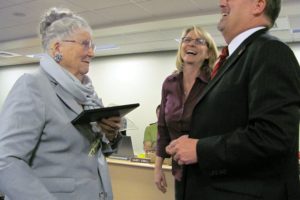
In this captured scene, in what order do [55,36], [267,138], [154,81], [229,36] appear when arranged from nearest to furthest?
1. [267,138]
2. [229,36]
3. [55,36]
4. [154,81]

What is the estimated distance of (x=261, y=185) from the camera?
3.09 feet

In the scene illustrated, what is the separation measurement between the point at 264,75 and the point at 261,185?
0.34 meters

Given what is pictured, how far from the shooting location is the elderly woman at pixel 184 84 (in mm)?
1951

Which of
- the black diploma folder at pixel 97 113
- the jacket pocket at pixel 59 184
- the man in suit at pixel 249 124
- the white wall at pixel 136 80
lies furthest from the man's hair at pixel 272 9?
the white wall at pixel 136 80

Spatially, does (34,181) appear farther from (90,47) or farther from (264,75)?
(264,75)

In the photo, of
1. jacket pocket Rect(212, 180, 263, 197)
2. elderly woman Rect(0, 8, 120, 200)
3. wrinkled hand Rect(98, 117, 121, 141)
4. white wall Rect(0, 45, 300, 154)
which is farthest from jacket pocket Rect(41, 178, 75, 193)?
white wall Rect(0, 45, 300, 154)

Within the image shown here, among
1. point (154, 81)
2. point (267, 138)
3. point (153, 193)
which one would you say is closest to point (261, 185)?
point (267, 138)

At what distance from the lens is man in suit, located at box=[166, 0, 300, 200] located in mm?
890

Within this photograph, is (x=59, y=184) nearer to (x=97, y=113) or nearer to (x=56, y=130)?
(x=56, y=130)

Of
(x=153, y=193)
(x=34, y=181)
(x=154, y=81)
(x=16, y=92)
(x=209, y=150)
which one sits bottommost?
(x=153, y=193)

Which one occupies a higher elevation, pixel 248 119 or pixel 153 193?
pixel 248 119

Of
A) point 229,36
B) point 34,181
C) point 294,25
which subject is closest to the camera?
point 34,181

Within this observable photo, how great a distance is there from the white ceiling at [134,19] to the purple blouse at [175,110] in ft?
8.28

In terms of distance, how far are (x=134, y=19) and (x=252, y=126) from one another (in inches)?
178
